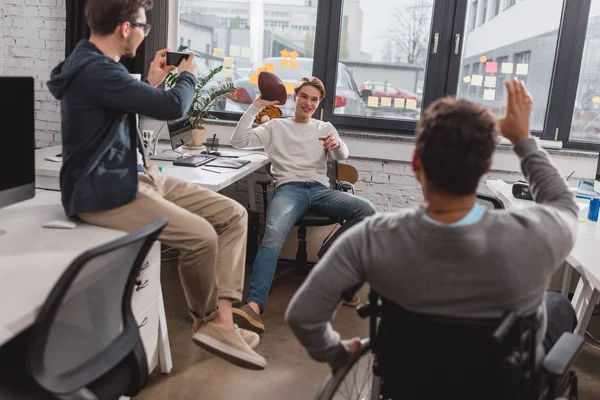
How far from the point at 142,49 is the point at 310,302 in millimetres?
3016

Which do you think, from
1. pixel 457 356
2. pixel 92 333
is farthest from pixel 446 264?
pixel 92 333

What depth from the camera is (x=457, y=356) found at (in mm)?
1130

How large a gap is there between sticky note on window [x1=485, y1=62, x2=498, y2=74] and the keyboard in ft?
6.03

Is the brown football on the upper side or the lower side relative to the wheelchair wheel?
upper

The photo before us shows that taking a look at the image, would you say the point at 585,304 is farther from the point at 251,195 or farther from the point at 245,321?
the point at 251,195

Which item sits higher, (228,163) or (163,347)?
(228,163)

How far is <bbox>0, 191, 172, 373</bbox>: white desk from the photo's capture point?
4.05 feet

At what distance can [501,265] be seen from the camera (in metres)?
1.09

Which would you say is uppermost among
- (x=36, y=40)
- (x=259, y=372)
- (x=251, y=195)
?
(x=36, y=40)

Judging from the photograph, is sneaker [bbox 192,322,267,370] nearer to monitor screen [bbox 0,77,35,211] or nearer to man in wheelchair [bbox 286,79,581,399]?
monitor screen [bbox 0,77,35,211]

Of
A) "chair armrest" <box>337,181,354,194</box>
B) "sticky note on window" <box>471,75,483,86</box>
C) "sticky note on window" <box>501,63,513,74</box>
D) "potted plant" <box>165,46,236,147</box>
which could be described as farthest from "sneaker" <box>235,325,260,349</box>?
"sticky note on window" <box>501,63,513,74</box>

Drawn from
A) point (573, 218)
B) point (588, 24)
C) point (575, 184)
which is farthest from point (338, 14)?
point (573, 218)

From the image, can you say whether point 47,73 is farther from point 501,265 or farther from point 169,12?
point 501,265

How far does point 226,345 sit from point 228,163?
132cm
